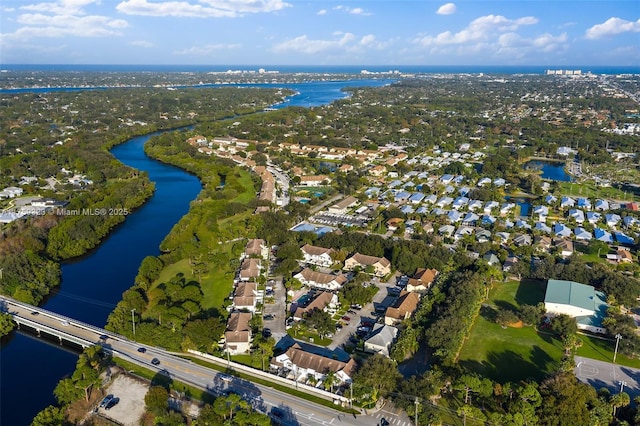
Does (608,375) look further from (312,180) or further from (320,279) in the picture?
(312,180)

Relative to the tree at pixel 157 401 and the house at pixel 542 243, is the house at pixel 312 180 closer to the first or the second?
the house at pixel 542 243

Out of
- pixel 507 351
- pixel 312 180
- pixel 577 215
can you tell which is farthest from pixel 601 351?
pixel 312 180

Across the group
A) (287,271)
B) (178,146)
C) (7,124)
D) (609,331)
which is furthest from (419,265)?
(7,124)

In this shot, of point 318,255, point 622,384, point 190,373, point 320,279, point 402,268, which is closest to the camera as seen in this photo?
point 622,384

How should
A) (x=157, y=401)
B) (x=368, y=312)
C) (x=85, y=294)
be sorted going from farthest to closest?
(x=85, y=294) → (x=368, y=312) → (x=157, y=401)

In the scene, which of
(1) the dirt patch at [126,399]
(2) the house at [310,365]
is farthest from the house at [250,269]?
(1) the dirt patch at [126,399]

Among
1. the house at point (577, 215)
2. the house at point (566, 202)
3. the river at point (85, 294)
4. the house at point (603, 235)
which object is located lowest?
the river at point (85, 294)
